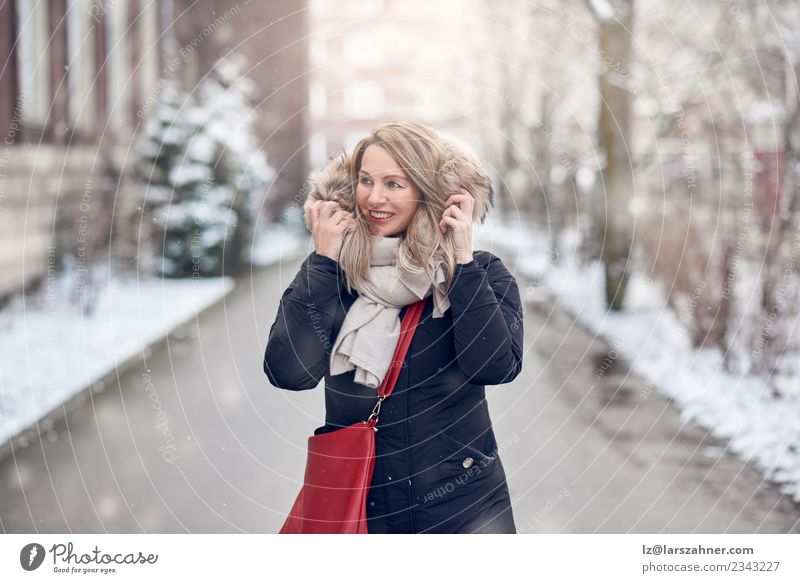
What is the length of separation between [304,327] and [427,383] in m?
0.38

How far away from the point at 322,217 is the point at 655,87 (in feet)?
34.0

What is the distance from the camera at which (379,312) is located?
2.61 m

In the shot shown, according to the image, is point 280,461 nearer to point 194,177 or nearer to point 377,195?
point 377,195

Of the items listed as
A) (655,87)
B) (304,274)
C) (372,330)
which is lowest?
(372,330)

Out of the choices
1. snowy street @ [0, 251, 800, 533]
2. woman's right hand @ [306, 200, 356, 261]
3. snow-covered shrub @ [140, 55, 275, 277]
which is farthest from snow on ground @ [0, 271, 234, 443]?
woman's right hand @ [306, 200, 356, 261]

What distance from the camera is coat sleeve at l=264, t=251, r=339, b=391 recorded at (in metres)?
2.52

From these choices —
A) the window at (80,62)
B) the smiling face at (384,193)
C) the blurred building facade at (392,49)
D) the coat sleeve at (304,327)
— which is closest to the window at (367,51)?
the blurred building facade at (392,49)

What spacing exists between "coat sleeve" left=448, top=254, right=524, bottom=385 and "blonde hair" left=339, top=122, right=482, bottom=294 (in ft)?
0.25

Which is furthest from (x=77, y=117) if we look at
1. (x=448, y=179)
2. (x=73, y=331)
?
(x=448, y=179)

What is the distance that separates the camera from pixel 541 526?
4633mm
